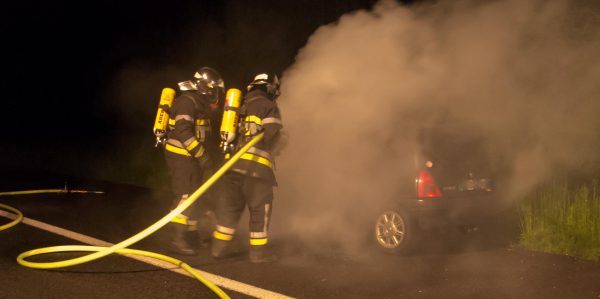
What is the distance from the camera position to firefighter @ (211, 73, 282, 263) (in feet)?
20.0

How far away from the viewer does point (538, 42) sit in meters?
7.61

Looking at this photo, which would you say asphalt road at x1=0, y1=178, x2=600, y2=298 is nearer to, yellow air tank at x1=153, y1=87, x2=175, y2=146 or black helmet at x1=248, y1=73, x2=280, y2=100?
yellow air tank at x1=153, y1=87, x2=175, y2=146

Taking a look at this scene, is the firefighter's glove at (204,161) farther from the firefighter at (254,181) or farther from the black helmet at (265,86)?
the black helmet at (265,86)

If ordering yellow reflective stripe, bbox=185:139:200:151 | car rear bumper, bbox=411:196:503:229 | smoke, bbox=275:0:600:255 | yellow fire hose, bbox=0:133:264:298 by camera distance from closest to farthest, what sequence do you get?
1. yellow fire hose, bbox=0:133:264:298
2. car rear bumper, bbox=411:196:503:229
3. yellow reflective stripe, bbox=185:139:200:151
4. smoke, bbox=275:0:600:255

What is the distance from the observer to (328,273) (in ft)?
18.5

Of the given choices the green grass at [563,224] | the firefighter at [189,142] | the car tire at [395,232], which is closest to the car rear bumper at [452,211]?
the car tire at [395,232]

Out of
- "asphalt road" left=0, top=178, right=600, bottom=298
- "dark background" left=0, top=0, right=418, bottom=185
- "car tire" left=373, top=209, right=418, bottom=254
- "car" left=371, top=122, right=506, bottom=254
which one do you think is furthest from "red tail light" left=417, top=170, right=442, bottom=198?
"dark background" left=0, top=0, right=418, bottom=185

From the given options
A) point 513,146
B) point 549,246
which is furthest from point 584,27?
point 549,246

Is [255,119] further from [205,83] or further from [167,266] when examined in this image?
[167,266]

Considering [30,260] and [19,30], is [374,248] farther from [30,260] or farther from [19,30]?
[19,30]

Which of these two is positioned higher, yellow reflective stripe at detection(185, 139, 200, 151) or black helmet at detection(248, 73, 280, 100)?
black helmet at detection(248, 73, 280, 100)

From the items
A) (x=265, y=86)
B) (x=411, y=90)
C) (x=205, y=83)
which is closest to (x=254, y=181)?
(x=265, y=86)

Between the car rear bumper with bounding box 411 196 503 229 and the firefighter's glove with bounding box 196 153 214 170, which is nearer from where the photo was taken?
the car rear bumper with bounding box 411 196 503 229

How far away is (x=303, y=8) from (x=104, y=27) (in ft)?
41.4
